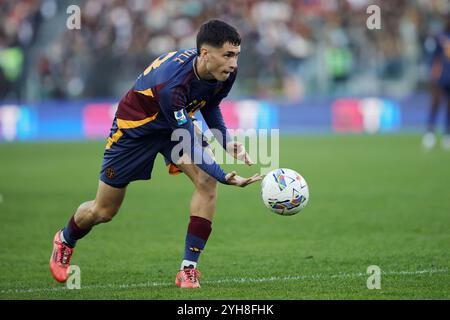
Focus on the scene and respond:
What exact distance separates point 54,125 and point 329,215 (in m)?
16.8

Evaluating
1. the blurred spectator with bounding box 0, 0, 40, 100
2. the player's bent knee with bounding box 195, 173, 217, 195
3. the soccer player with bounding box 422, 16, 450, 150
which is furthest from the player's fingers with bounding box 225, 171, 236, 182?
the blurred spectator with bounding box 0, 0, 40, 100

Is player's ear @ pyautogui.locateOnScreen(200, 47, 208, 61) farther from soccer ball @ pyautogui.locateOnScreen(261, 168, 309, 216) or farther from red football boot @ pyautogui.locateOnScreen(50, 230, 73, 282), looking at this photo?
red football boot @ pyautogui.locateOnScreen(50, 230, 73, 282)

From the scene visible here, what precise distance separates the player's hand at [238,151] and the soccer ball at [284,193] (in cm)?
35

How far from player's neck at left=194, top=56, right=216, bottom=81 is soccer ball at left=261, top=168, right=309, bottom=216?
96 centimetres

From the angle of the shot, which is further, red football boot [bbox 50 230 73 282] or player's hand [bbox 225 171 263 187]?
red football boot [bbox 50 230 73 282]

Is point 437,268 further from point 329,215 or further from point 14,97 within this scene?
point 14,97

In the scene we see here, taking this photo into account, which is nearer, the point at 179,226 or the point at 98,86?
the point at 179,226

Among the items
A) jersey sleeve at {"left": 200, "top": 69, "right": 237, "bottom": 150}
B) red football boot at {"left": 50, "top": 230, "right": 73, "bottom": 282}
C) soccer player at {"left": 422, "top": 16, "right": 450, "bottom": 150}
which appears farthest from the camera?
soccer player at {"left": 422, "top": 16, "right": 450, "bottom": 150}

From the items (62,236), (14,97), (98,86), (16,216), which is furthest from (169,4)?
(62,236)

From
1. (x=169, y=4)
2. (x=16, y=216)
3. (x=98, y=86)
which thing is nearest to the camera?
(x=16, y=216)

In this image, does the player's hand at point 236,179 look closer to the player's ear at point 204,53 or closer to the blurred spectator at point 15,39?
the player's ear at point 204,53

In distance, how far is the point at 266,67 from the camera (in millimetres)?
26375

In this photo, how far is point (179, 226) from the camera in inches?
423

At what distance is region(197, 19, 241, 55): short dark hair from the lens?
679 centimetres
